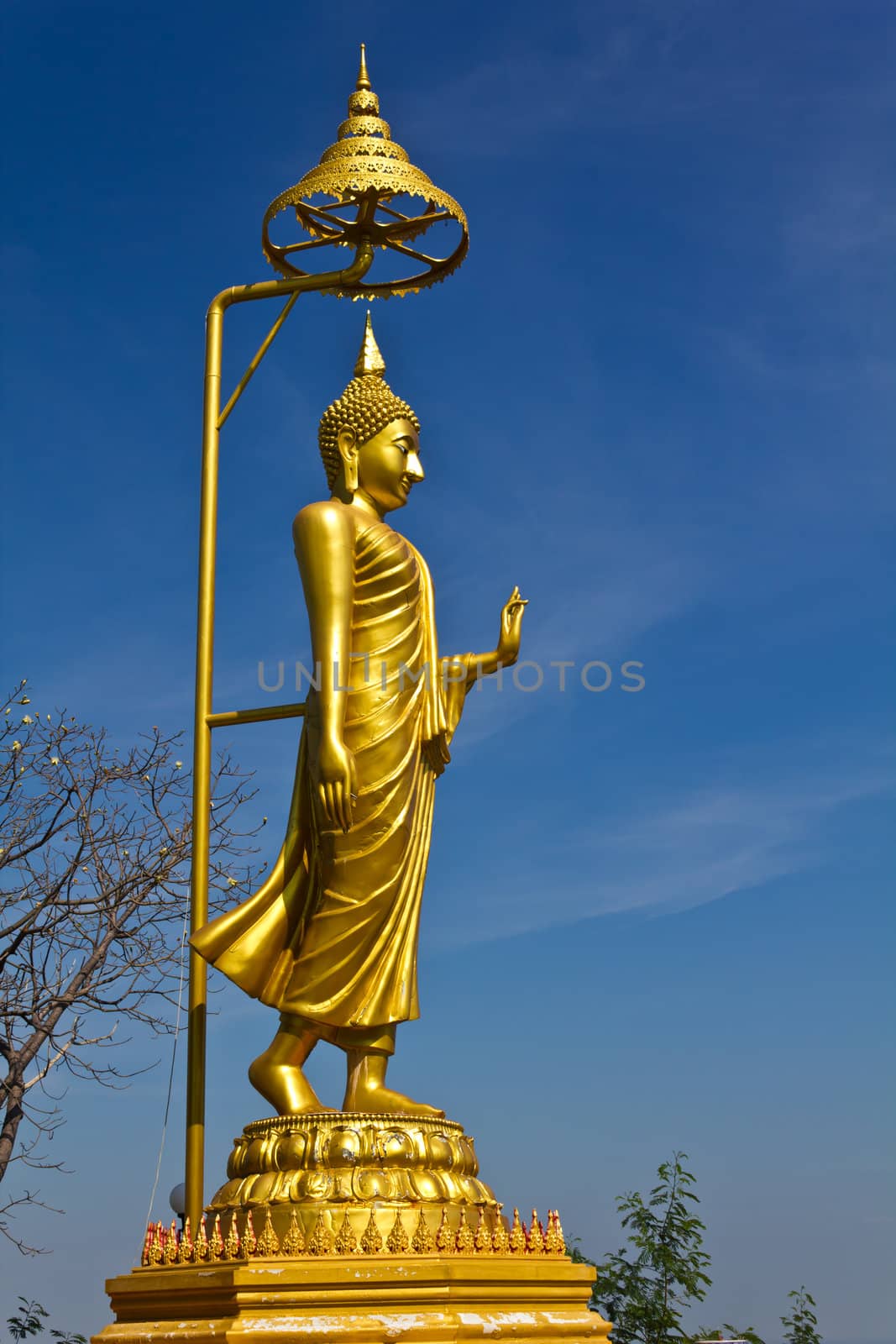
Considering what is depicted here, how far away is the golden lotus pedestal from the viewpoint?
688cm

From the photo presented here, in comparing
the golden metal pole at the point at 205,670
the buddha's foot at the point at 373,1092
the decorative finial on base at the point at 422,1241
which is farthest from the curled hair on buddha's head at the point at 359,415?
the decorative finial on base at the point at 422,1241

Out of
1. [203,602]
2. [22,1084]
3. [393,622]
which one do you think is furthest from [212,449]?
[22,1084]

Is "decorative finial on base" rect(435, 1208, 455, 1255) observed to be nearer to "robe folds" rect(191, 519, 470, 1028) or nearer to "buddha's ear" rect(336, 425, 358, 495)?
"robe folds" rect(191, 519, 470, 1028)

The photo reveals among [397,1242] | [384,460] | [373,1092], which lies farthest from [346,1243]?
[384,460]

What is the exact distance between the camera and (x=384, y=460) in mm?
8984

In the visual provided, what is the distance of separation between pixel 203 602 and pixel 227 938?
1964mm

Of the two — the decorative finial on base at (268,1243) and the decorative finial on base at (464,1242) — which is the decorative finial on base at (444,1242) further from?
the decorative finial on base at (268,1243)

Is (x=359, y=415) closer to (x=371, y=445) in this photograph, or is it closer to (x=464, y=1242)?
(x=371, y=445)

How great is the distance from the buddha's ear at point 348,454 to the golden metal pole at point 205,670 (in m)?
0.79

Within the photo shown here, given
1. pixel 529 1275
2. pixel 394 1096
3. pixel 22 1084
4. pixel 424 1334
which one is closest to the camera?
pixel 424 1334

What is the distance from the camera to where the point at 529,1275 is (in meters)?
7.42

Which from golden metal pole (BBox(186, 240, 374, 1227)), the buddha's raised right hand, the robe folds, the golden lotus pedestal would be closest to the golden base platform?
the golden lotus pedestal

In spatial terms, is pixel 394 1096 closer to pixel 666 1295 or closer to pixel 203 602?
pixel 203 602

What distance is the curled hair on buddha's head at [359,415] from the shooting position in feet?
29.6
